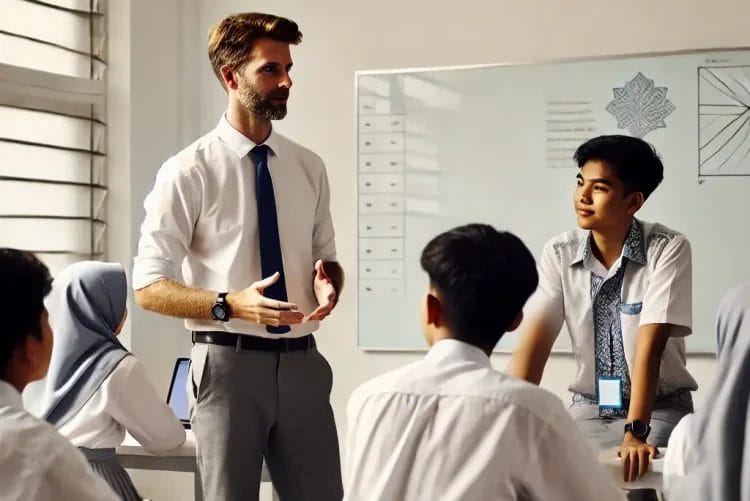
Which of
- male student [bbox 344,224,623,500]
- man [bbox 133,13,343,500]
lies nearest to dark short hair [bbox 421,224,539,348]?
male student [bbox 344,224,623,500]

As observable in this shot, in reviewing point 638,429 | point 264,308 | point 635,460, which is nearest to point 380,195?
point 264,308

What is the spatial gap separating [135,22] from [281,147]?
5.94 ft

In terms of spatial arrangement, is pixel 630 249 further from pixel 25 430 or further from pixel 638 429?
pixel 25 430

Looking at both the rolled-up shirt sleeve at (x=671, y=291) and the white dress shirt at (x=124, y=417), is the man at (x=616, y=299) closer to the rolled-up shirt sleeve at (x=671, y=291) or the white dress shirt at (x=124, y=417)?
the rolled-up shirt sleeve at (x=671, y=291)

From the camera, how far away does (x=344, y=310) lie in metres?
4.57

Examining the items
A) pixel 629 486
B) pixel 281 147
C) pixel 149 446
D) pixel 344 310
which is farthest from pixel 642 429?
pixel 344 310

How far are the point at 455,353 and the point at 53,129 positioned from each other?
298 centimetres

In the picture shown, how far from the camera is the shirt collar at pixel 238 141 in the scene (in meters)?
2.87

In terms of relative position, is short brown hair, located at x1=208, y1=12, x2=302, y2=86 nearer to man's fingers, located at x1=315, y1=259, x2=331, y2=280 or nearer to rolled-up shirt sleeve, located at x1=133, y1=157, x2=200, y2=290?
rolled-up shirt sleeve, located at x1=133, y1=157, x2=200, y2=290

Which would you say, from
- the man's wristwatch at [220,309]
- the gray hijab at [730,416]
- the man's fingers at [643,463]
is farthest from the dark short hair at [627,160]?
the gray hijab at [730,416]

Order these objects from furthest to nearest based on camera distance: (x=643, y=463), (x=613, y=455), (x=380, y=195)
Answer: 1. (x=380, y=195)
2. (x=613, y=455)
3. (x=643, y=463)

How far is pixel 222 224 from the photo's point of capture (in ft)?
9.23

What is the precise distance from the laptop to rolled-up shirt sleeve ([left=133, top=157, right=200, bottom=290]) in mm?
1449

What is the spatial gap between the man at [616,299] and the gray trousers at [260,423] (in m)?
0.57
